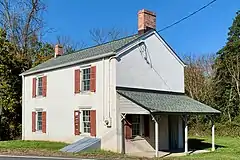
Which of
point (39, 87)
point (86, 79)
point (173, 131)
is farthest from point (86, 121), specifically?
point (39, 87)

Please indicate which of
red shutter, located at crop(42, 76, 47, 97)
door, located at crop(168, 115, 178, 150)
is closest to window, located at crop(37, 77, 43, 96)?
red shutter, located at crop(42, 76, 47, 97)

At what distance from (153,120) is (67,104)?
6671 millimetres

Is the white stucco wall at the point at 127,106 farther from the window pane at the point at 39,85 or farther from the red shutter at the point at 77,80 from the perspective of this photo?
the window pane at the point at 39,85

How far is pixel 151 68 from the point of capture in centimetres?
2127

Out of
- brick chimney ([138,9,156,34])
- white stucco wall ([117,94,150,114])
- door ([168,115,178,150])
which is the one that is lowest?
door ([168,115,178,150])

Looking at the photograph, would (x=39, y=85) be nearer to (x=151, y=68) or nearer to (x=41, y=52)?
(x=151, y=68)

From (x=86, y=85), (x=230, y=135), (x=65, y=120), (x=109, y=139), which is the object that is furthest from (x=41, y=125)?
Answer: (x=230, y=135)

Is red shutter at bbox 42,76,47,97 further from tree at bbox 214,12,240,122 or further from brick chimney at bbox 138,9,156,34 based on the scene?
tree at bbox 214,12,240,122

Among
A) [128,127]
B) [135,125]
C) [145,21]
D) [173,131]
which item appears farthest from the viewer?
[173,131]

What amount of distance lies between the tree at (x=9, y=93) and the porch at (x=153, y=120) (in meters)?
14.2

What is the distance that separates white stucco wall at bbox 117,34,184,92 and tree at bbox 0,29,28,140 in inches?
552

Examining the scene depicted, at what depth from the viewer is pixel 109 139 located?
18734 millimetres

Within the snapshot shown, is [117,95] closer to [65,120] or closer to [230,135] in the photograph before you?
[65,120]

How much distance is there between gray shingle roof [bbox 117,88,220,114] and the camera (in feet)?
58.7
